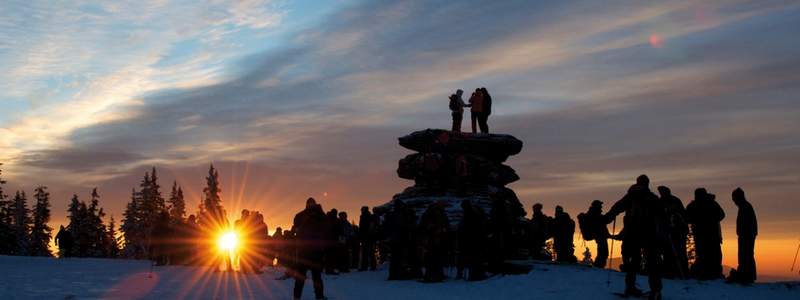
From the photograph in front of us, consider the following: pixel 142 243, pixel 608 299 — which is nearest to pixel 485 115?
pixel 608 299

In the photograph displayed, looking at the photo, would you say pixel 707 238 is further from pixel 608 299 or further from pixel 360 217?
pixel 360 217

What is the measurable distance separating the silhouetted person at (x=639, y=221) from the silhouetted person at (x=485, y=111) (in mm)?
21744

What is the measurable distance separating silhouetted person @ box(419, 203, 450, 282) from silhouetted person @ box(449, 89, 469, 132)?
47.1 feet

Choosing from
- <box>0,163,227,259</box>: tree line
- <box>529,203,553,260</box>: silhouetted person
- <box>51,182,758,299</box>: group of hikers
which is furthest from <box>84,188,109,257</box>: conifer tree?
<box>529,203,553,260</box>: silhouetted person

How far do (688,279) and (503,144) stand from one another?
18713 millimetres

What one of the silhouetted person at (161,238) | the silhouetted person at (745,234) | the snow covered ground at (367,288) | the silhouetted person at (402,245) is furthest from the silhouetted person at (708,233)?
the silhouetted person at (161,238)

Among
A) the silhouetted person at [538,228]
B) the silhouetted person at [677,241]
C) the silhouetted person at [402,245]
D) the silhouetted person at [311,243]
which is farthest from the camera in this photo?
the silhouetted person at [538,228]

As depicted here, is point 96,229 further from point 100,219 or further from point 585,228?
point 585,228

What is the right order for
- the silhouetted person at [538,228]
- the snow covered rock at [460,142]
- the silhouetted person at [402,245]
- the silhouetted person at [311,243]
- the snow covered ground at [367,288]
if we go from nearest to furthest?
the silhouetted person at [311,243]
the snow covered ground at [367,288]
the silhouetted person at [402,245]
the silhouetted person at [538,228]
the snow covered rock at [460,142]

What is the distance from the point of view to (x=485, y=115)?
130ft

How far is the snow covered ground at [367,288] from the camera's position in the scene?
55.7ft

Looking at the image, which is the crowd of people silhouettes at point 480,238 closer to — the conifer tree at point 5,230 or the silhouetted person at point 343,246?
the silhouetted person at point 343,246

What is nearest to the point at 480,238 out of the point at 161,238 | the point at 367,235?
the point at 367,235

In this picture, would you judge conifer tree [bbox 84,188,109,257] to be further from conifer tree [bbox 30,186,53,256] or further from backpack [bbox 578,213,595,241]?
backpack [bbox 578,213,595,241]
